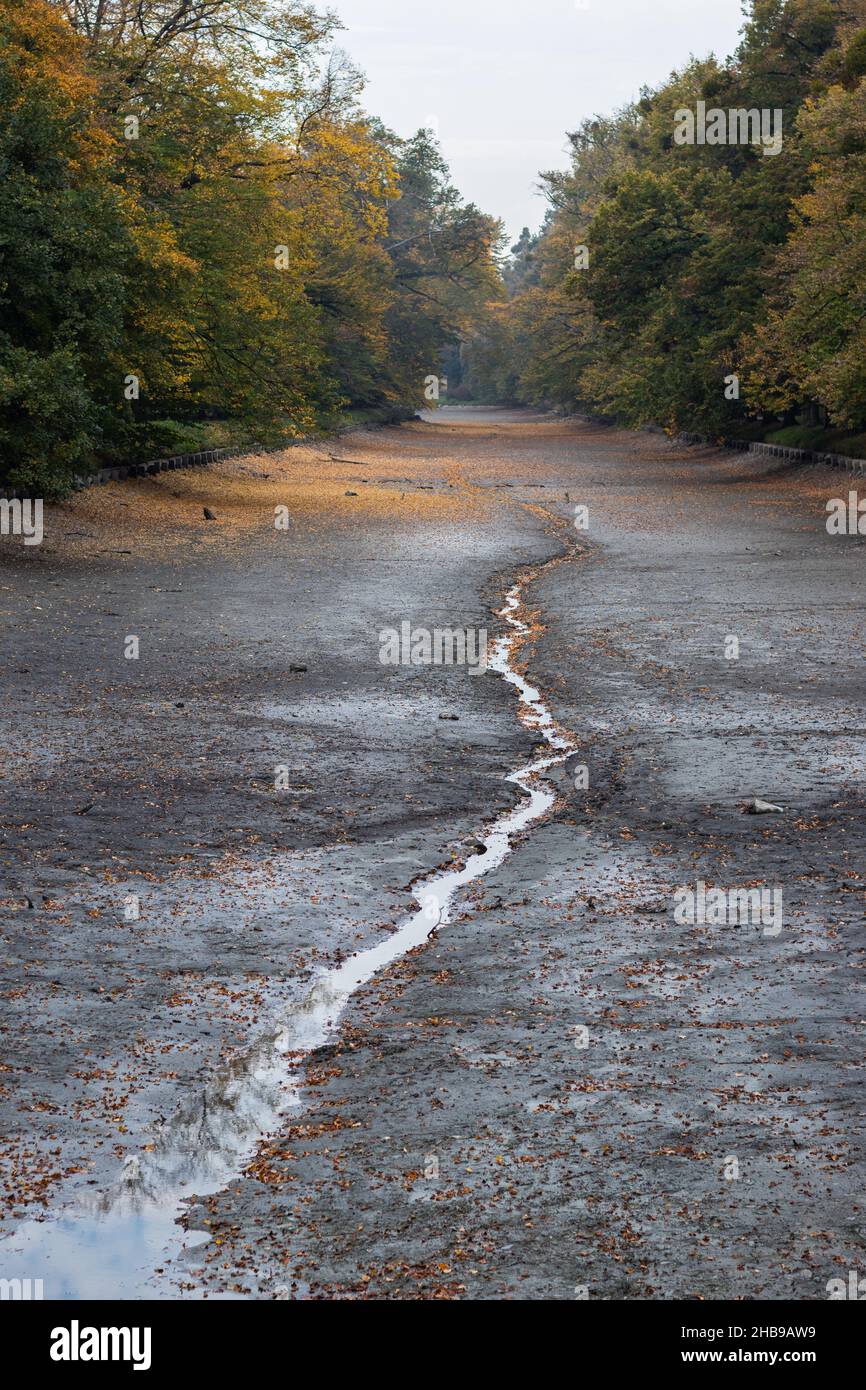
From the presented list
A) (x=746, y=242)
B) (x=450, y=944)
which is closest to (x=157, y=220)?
(x=746, y=242)

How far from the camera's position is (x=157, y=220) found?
3012 cm

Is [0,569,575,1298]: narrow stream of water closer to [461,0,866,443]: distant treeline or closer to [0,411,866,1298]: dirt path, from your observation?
[0,411,866,1298]: dirt path

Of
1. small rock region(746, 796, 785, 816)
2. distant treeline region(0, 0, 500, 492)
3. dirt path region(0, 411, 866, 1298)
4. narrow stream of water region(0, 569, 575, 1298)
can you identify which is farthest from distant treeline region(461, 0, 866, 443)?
narrow stream of water region(0, 569, 575, 1298)

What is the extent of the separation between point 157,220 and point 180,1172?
2715cm

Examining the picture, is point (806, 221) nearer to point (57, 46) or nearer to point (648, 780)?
point (57, 46)

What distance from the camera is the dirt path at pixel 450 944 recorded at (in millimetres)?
5062

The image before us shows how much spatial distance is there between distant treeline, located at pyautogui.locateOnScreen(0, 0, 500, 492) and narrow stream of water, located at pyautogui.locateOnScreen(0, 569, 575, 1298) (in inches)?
651

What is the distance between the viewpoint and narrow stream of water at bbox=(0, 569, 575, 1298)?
4.77 metres

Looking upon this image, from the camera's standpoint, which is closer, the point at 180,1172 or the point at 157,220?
the point at 180,1172

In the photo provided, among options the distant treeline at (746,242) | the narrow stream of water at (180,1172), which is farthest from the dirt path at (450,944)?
the distant treeline at (746,242)

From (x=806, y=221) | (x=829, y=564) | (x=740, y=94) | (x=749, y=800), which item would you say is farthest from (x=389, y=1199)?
(x=740, y=94)

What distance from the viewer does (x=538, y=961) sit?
7570 millimetres

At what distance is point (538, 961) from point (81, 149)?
72.9 ft

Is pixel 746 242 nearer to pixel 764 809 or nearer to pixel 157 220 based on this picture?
pixel 157 220
